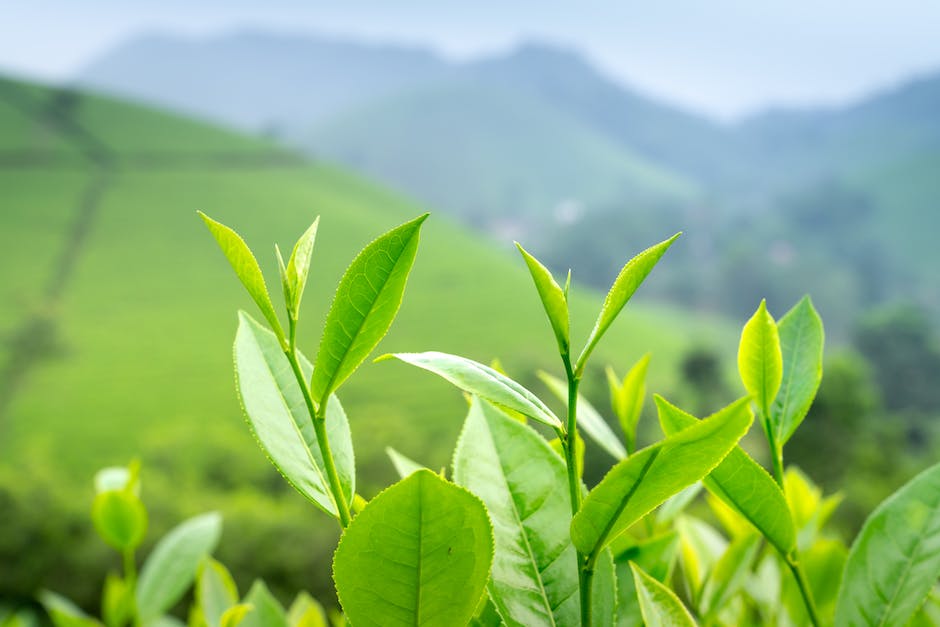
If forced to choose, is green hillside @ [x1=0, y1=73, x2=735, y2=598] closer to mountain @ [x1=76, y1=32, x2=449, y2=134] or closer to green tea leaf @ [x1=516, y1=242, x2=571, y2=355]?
green tea leaf @ [x1=516, y1=242, x2=571, y2=355]

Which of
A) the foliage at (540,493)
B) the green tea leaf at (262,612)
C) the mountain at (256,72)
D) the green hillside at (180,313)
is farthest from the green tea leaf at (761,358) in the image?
the mountain at (256,72)

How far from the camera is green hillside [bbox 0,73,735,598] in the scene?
16125 millimetres

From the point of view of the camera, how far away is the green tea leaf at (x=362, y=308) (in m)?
0.22

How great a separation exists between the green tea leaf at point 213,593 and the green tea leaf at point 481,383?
0.75 feet

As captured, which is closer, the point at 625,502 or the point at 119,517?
the point at 625,502

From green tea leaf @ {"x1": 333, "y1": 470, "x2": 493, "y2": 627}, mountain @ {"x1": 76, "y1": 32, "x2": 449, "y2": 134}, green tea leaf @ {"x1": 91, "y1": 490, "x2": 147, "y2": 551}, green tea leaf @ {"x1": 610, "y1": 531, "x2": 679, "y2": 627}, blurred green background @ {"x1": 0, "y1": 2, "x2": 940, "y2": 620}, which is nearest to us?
green tea leaf @ {"x1": 333, "y1": 470, "x2": 493, "y2": 627}

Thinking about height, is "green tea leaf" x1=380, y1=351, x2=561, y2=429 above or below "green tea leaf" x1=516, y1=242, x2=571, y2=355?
below

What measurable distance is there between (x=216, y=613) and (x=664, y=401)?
0.28m

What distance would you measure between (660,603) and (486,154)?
168 ft

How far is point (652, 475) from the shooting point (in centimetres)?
20

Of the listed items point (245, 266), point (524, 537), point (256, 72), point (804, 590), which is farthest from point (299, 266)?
point (256, 72)

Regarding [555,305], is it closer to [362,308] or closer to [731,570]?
[362,308]

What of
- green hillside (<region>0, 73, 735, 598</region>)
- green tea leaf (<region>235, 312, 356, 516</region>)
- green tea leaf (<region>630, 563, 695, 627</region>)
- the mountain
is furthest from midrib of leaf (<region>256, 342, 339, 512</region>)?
the mountain

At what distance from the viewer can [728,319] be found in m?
32.3
